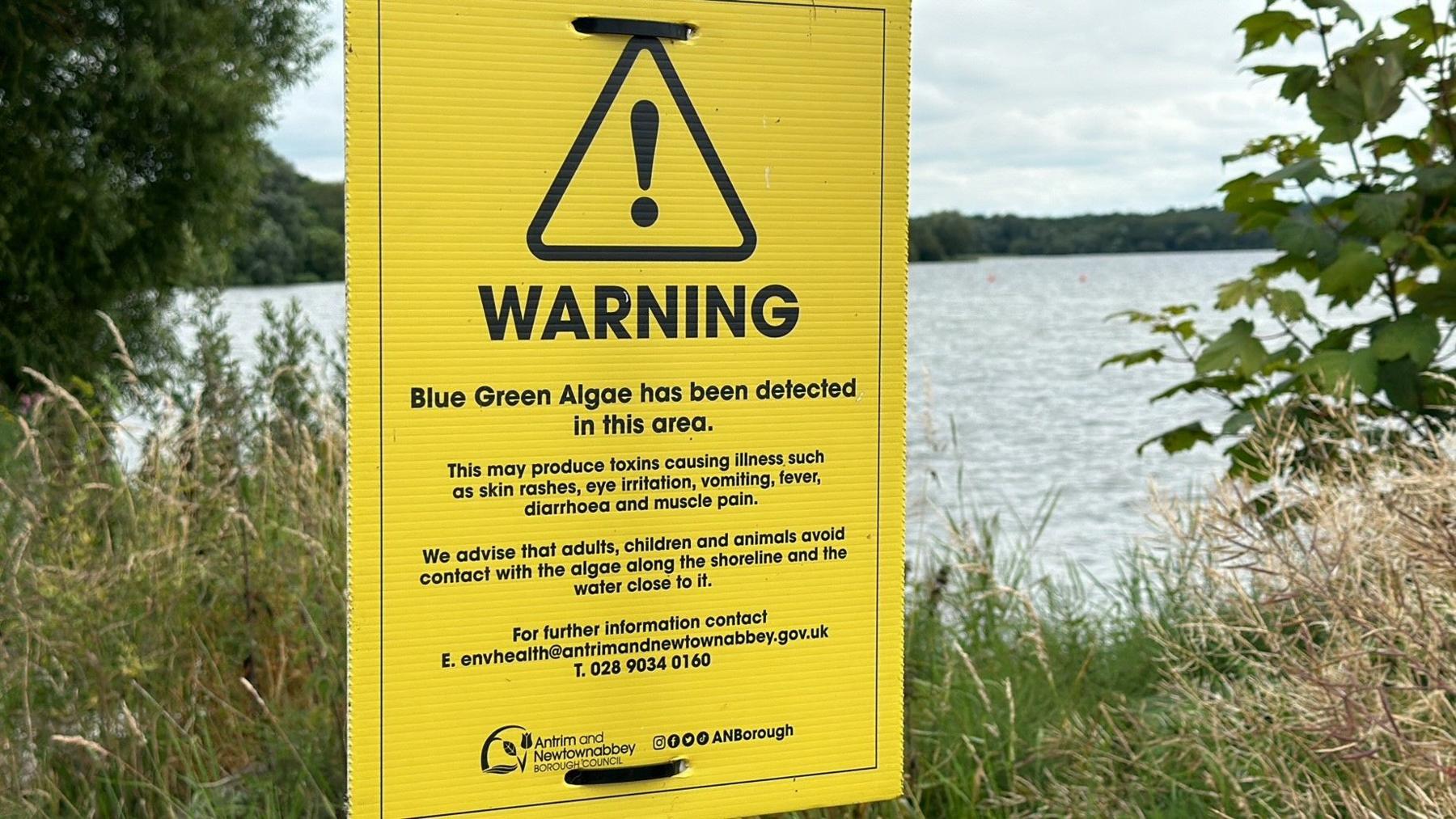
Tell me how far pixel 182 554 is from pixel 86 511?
86 centimetres

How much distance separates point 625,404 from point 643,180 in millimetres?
305

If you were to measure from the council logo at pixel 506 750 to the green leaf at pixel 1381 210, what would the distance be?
3143 millimetres

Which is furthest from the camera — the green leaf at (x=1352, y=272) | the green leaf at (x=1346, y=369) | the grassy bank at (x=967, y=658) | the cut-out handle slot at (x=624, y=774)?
the green leaf at (x=1352, y=272)

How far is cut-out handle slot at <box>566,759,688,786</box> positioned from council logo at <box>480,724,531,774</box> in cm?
7

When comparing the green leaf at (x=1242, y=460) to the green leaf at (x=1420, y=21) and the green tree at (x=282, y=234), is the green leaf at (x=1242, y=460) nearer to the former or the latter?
the green leaf at (x=1420, y=21)

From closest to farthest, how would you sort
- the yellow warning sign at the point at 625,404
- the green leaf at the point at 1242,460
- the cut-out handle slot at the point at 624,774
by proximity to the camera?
the yellow warning sign at the point at 625,404, the cut-out handle slot at the point at 624,774, the green leaf at the point at 1242,460

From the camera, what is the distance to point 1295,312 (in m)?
4.11

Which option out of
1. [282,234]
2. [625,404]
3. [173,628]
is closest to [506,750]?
[625,404]

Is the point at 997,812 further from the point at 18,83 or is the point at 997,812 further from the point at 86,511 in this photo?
the point at 18,83

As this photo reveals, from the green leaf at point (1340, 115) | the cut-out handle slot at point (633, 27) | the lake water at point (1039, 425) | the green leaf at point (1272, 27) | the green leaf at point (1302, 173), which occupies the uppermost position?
the green leaf at point (1272, 27)

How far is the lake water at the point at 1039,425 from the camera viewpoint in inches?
252

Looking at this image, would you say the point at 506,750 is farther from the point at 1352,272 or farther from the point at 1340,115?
the point at 1340,115

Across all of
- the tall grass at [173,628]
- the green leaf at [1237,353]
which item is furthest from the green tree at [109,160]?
the green leaf at [1237,353]

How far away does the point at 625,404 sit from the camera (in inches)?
71.9
